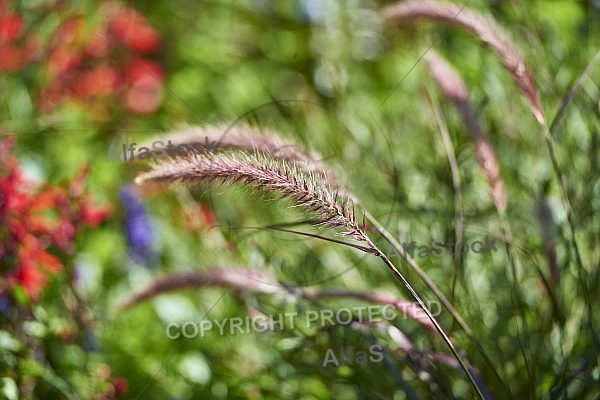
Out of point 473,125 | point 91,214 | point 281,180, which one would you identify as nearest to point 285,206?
point 281,180

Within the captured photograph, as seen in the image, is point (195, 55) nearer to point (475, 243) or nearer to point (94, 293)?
point (94, 293)

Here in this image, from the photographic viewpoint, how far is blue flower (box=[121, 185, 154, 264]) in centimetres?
95

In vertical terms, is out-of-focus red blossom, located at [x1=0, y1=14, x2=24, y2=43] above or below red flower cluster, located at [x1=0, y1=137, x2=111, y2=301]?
above

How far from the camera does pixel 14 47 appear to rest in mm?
1025

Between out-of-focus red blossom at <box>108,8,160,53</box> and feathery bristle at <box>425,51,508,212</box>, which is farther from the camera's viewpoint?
out-of-focus red blossom at <box>108,8,160,53</box>

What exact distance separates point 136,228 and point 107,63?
327mm

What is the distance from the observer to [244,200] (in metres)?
0.84

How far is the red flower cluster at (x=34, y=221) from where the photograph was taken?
77 centimetres

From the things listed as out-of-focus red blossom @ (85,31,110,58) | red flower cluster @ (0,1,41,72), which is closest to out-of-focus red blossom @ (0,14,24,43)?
red flower cluster @ (0,1,41,72)

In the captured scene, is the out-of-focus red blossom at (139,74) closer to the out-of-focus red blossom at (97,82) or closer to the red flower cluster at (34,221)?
the out-of-focus red blossom at (97,82)

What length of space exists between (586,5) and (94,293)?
86 centimetres

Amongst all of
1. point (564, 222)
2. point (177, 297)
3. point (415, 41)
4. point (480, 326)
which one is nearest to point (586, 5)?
point (415, 41)

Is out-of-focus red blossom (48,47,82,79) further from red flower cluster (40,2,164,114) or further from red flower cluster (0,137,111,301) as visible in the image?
red flower cluster (0,137,111,301)

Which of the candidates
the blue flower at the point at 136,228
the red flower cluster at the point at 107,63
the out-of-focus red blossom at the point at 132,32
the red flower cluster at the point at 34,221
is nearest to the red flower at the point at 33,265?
the red flower cluster at the point at 34,221
